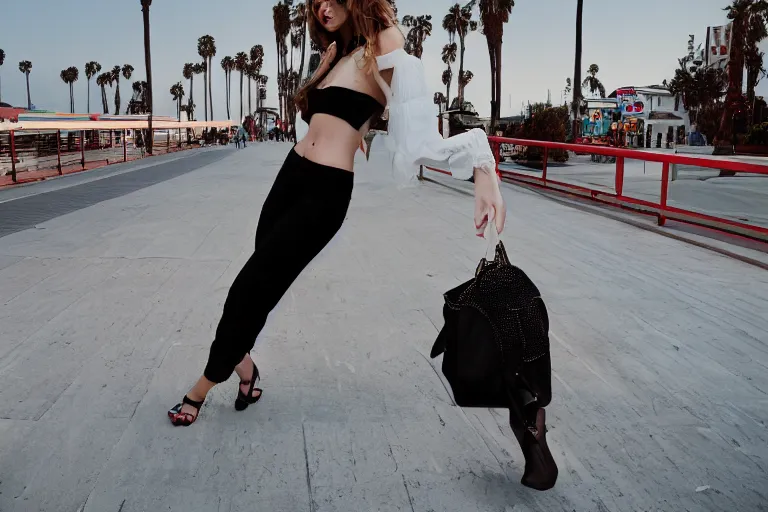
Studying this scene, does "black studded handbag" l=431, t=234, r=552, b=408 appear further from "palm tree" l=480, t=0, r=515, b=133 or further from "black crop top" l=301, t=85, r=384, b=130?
"palm tree" l=480, t=0, r=515, b=133

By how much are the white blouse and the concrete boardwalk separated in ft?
3.40

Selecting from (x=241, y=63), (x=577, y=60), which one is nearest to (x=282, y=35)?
(x=241, y=63)

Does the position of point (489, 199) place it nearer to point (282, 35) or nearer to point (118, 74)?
point (282, 35)

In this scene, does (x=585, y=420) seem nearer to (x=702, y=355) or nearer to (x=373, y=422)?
(x=373, y=422)

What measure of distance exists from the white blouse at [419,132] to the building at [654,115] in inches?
2188

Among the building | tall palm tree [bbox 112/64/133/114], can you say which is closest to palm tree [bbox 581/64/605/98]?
the building

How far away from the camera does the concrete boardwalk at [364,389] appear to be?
2322mm

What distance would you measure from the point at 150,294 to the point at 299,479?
2898 mm

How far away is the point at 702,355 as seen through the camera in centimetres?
369

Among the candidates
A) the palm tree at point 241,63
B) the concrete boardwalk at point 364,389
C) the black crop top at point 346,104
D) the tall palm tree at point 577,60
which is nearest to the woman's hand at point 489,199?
the black crop top at point 346,104

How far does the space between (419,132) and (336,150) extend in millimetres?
331

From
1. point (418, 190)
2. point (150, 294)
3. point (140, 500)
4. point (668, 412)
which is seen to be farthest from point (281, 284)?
point (418, 190)

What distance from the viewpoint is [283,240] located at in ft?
8.09

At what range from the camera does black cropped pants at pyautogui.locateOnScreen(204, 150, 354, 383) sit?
246cm
